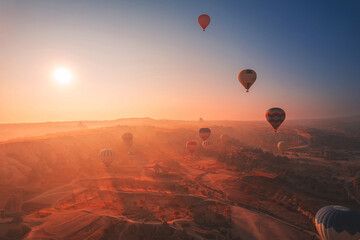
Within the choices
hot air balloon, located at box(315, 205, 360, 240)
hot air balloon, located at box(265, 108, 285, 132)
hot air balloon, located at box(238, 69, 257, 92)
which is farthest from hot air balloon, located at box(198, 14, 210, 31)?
hot air balloon, located at box(315, 205, 360, 240)

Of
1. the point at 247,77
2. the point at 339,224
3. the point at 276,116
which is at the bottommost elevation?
the point at 339,224

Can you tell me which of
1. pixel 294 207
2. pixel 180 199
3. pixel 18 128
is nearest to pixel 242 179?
pixel 294 207

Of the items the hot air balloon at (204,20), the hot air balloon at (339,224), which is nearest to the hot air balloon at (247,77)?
the hot air balloon at (204,20)

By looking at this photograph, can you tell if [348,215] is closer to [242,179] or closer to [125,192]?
[242,179]

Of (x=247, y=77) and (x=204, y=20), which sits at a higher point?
(x=204, y=20)

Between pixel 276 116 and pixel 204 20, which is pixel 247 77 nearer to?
pixel 276 116

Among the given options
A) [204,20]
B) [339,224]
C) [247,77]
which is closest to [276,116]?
[247,77]
